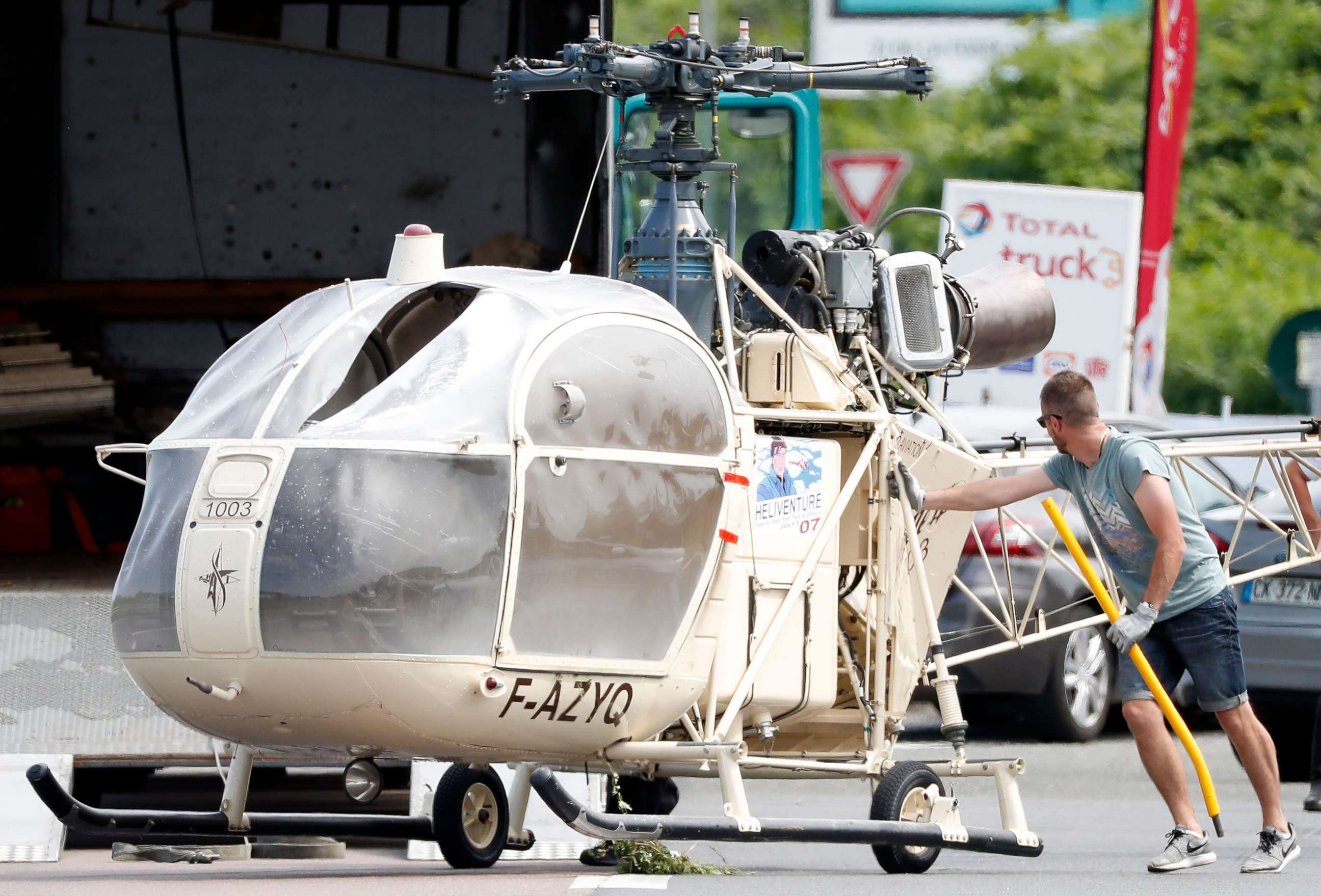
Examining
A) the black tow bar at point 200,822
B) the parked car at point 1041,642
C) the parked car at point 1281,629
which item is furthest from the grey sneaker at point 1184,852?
the parked car at point 1041,642

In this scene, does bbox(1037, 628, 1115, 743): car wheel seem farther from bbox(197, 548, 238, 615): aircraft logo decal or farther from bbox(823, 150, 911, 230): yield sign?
bbox(197, 548, 238, 615): aircraft logo decal

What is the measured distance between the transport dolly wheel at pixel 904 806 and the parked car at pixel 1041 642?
15.6 feet

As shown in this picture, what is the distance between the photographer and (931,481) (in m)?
9.08

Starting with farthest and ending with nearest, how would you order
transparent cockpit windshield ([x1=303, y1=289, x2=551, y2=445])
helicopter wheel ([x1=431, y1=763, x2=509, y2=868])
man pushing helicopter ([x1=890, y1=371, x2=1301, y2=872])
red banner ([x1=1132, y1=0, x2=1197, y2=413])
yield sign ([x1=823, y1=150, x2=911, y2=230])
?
red banner ([x1=1132, y1=0, x2=1197, y2=413])
yield sign ([x1=823, y1=150, x2=911, y2=230])
man pushing helicopter ([x1=890, y1=371, x2=1301, y2=872])
helicopter wheel ([x1=431, y1=763, x2=509, y2=868])
transparent cockpit windshield ([x1=303, y1=289, x2=551, y2=445])

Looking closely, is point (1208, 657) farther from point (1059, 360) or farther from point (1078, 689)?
→ point (1059, 360)

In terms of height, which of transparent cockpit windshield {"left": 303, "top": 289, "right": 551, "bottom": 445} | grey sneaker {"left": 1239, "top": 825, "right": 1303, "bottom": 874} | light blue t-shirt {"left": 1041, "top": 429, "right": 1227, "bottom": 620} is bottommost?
grey sneaker {"left": 1239, "top": 825, "right": 1303, "bottom": 874}

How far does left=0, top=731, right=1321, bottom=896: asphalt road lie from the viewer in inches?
306

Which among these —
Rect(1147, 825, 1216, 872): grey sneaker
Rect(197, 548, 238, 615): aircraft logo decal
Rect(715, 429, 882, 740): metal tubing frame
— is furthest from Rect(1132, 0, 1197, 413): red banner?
Rect(197, 548, 238, 615): aircraft logo decal

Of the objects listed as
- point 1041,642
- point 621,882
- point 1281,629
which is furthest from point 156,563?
point 1041,642

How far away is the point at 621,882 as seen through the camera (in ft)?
25.7

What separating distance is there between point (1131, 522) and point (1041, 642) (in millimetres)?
4791

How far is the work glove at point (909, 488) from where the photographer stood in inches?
334

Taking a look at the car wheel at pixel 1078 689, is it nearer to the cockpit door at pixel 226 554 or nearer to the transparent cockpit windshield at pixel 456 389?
the transparent cockpit windshield at pixel 456 389

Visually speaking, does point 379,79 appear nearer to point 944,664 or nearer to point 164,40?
point 164,40
